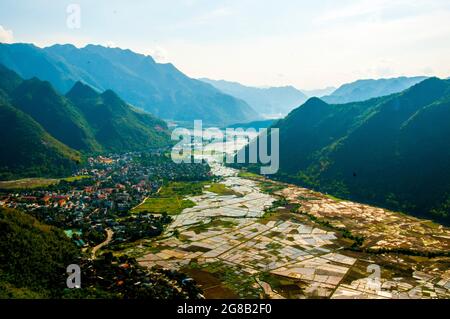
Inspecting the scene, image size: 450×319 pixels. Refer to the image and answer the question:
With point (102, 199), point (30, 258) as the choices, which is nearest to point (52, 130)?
point (102, 199)

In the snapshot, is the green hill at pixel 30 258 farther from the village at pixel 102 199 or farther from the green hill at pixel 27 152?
the green hill at pixel 27 152

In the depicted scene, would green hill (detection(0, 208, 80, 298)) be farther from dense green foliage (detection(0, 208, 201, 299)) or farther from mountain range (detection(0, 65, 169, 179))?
mountain range (detection(0, 65, 169, 179))

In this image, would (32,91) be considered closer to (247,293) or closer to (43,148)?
(43,148)

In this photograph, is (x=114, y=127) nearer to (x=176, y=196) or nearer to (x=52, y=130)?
(x=52, y=130)

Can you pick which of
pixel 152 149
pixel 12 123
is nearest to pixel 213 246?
pixel 12 123

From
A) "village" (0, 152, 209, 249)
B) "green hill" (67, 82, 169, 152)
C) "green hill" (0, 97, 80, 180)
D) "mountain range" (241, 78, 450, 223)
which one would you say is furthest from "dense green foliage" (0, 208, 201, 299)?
"green hill" (67, 82, 169, 152)
